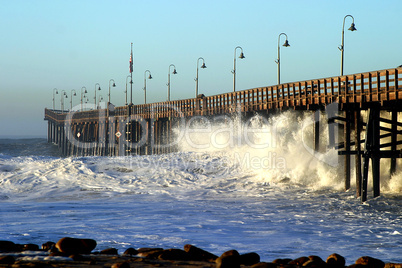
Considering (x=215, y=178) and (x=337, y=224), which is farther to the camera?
(x=215, y=178)

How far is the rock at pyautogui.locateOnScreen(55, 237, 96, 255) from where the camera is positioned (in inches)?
413

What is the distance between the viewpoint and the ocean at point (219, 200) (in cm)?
1408

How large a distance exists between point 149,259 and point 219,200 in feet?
44.9

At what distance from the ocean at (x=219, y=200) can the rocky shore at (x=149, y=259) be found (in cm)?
185

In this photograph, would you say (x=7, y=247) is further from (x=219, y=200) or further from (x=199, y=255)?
(x=219, y=200)

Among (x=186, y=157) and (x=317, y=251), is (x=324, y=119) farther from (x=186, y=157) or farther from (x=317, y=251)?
(x=317, y=251)

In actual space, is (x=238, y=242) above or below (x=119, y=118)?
below

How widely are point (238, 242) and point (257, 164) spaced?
20.3m

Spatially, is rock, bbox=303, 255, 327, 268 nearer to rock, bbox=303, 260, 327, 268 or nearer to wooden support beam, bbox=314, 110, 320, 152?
rock, bbox=303, 260, 327, 268

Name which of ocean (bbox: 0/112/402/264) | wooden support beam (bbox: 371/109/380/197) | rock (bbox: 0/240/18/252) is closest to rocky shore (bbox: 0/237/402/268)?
rock (bbox: 0/240/18/252)

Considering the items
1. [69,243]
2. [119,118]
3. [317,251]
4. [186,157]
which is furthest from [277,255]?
[119,118]

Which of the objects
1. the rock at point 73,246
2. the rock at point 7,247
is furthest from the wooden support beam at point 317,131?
the rock at point 7,247

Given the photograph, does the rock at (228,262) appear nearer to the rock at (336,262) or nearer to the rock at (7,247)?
the rock at (336,262)

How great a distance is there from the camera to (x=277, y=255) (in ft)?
39.9
